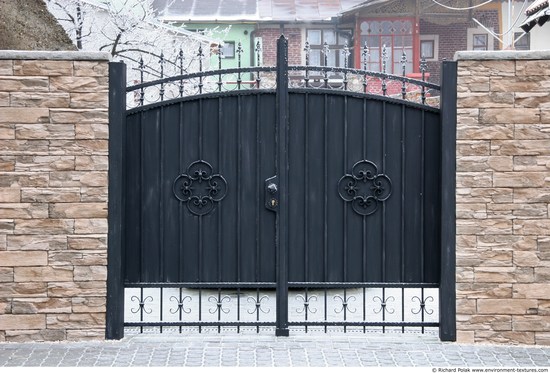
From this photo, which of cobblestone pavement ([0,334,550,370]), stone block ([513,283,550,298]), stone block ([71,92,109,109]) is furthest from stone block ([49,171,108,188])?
stone block ([513,283,550,298])

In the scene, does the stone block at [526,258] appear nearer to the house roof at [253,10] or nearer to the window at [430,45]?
the window at [430,45]

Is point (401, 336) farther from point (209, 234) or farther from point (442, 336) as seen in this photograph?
point (209, 234)

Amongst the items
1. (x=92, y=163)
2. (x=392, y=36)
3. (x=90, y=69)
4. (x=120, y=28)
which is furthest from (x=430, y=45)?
(x=92, y=163)

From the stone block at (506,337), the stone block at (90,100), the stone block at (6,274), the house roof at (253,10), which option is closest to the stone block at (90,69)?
the stone block at (90,100)

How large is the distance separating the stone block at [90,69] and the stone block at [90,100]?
16cm

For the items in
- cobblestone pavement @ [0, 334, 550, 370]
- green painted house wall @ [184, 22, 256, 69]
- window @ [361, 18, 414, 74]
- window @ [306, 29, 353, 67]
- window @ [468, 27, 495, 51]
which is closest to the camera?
cobblestone pavement @ [0, 334, 550, 370]

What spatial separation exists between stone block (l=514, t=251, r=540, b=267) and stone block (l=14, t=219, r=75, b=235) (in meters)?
3.64

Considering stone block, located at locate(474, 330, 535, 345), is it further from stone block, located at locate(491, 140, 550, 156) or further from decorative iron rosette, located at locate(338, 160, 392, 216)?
stone block, located at locate(491, 140, 550, 156)

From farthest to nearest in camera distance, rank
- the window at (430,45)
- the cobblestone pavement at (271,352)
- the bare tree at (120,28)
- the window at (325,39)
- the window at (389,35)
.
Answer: the window at (325,39)
the window at (430,45)
the window at (389,35)
the bare tree at (120,28)
the cobblestone pavement at (271,352)

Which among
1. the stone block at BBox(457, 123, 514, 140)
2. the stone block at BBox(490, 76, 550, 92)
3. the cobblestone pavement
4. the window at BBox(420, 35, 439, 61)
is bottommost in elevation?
the cobblestone pavement

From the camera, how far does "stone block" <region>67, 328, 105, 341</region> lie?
28.3ft

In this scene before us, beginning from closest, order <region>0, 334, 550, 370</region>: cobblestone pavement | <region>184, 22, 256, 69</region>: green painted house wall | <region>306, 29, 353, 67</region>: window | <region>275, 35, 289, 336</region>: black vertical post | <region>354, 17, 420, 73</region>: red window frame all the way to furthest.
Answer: <region>0, 334, 550, 370</region>: cobblestone pavement → <region>275, 35, 289, 336</region>: black vertical post → <region>354, 17, 420, 73</region>: red window frame → <region>306, 29, 353, 67</region>: window → <region>184, 22, 256, 69</region>: green painted house wall

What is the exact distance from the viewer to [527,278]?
855 centimetres

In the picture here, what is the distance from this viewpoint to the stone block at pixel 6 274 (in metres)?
8.56
